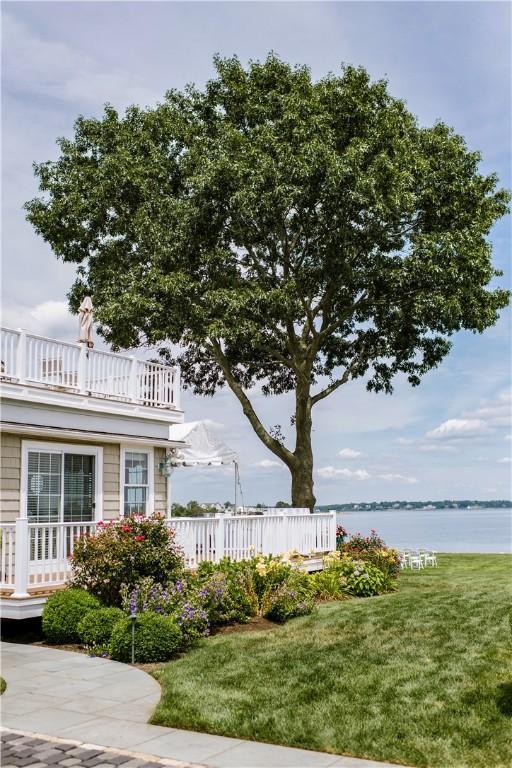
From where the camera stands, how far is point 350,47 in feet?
68.0

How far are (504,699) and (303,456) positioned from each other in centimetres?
1498

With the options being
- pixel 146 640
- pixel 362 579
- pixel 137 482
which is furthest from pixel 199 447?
pixel 146 640

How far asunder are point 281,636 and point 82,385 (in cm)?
631

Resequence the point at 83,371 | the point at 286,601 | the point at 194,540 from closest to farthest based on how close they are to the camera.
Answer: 1. the point at 286,601
2. the point at 194,540
3. the point at 83,371

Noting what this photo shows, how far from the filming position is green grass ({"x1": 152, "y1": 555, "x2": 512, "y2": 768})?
6617 mm

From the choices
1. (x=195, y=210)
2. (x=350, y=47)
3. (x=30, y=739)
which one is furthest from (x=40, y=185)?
(x=30, y=739)

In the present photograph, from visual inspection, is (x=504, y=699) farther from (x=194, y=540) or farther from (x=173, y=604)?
(x=194, y=540)

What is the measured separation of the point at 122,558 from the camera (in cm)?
1159

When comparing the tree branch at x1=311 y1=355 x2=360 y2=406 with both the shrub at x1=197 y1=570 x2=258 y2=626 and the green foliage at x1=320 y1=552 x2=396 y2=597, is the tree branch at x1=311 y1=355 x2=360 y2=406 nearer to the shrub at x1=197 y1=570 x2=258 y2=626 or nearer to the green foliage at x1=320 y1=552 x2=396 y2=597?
the green foliage at x1=320 y1=552 x2=396 y2=597

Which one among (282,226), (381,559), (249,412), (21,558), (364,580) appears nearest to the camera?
(21,558)

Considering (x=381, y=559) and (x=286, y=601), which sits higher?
(x=381, y=559)

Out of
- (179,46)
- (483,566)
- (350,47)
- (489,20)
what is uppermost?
(350,47)

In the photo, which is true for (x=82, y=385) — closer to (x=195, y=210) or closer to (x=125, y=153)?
(x=195, y=210)

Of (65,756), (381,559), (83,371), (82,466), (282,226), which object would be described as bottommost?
(65,756)
